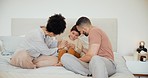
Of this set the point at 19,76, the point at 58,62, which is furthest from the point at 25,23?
the point at 19,76

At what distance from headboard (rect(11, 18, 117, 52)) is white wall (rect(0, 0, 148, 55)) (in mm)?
96

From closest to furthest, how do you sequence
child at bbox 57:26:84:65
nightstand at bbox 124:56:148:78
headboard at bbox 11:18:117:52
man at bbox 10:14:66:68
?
man at bbox 10:14:66:68
child at bbox 57:26:84:65
nightstand at bbox 124:56:148:78
headboard at bbox 11:18:117:52

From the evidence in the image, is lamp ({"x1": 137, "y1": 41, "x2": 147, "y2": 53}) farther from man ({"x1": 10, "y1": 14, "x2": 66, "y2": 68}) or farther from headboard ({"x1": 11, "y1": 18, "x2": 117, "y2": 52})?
man ({"x1": 10, "y1": 14, "x2": 66, "y2": 68})

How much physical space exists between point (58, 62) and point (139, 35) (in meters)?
1.65

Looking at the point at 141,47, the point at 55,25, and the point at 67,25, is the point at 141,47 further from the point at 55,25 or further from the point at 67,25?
the point at 55,25

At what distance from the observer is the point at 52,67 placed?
2516 millimetres

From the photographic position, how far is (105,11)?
3.75 metres

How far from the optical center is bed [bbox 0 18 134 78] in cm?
222

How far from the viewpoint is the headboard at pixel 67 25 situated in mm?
3676

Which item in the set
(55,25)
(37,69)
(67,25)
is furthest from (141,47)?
(37,69)

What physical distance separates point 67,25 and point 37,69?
1.37 meters

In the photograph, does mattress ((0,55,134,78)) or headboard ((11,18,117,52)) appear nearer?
mattress ((0,55,134,78))

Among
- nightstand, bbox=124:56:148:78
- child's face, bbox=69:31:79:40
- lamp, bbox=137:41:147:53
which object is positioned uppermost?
child's face, bbox=69:31:79:40

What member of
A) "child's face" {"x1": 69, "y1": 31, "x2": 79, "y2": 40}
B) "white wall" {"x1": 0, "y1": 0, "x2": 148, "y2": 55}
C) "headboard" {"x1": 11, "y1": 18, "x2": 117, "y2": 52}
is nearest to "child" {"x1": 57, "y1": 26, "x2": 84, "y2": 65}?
"child's face" {"x1": 69, "y1": 31, "x2": 79, "y2": 40}
